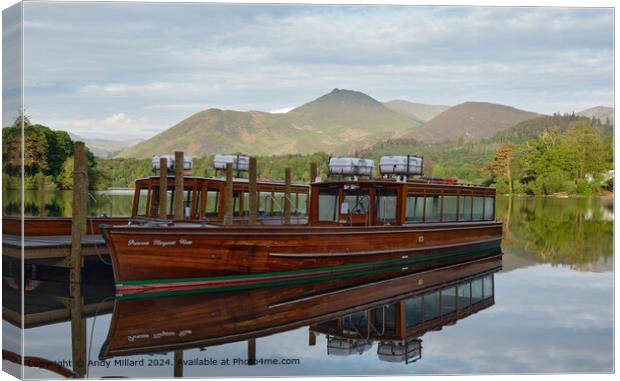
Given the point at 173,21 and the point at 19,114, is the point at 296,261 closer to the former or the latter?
the point at 173,21

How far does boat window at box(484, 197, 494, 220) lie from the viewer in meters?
28.5

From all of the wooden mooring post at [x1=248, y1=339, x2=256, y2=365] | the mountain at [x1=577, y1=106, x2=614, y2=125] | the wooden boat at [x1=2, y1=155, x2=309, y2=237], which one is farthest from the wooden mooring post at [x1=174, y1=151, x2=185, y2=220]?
the mountain at [x1=577, y1=106, x2=614, y2=125]

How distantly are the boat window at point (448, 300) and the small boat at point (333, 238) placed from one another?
2.65m

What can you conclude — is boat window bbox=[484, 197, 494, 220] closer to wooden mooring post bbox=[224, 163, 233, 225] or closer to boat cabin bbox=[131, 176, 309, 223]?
boat cabin bbox=[131, 176, 309, 223]

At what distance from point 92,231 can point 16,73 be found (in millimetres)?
12228

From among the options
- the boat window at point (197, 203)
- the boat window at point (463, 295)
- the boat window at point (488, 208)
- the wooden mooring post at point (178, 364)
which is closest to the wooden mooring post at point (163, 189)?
the boat window at point (197, 203)

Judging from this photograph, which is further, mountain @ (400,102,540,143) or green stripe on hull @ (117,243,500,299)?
mountain @ (400,102,540,143)

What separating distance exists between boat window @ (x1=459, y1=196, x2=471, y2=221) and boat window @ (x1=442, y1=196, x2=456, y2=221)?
61 cm

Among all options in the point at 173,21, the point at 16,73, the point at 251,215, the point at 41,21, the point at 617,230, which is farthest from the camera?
the point at 251,215

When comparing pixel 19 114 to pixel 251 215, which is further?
pixel 251 215

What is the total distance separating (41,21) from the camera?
1194 cm

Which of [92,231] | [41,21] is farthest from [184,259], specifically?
[41,21]

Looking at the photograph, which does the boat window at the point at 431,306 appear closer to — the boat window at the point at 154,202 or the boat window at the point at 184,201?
the boat window at the point at 184,201

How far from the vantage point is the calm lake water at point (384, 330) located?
440 inches
